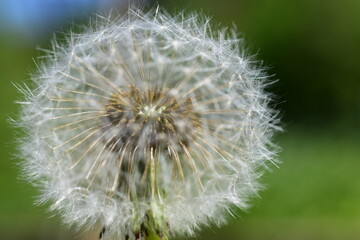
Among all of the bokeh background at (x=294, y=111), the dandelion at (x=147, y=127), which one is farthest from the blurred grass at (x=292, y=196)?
the dandelion at (x=147, y=127)

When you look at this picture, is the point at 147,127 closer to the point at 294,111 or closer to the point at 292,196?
the point at 292,196

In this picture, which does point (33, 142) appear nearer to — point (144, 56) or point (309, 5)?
point (144, 56)

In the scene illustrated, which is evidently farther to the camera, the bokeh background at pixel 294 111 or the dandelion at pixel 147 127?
the bokeh background at pixel 294 111

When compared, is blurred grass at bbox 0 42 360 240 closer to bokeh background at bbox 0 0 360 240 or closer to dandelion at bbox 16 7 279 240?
bokeh background at bbox 0 0 360 240

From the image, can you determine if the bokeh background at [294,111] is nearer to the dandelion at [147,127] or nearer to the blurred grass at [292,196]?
the blurred grass at [292,196]

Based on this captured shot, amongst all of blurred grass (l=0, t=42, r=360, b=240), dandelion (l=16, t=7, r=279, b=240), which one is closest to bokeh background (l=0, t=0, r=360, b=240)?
blurred grass (l=0, t=42, r=360, b=240)
